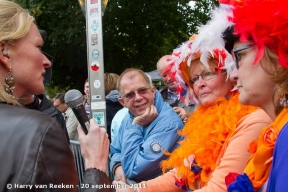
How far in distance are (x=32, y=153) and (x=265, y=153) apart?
2.78ft

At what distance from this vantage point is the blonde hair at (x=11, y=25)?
1393 mm

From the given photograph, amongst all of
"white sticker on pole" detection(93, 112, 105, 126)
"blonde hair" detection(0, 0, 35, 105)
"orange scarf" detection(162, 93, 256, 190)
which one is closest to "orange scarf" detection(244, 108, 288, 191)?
"orange scarf" detection(162, 93, 256, 190)

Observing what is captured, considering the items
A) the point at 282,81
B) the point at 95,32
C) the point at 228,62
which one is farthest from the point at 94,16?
the point at 282,81

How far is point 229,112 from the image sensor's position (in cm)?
203

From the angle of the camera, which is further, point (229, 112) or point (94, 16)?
point (94, 16)

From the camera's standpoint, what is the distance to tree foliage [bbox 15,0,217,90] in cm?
1384

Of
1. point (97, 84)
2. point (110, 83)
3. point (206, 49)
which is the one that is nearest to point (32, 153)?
point (206, 49)

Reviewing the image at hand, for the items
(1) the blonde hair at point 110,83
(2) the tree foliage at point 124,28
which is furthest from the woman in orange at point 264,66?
(2) the tree foliage at point 124,28

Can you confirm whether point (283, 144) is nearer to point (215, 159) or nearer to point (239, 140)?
point (239, 140)

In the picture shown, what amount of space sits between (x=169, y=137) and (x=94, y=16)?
258 cm

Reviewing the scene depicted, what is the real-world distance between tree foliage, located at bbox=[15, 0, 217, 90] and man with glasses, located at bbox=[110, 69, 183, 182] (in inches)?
434

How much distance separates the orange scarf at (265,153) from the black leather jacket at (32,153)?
720mm

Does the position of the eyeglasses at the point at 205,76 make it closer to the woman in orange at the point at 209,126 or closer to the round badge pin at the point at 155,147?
the woman in orange at the point at 209,126

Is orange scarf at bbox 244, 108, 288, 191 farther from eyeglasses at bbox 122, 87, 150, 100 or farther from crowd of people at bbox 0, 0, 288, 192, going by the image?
eyeglasses at bbox 122, 87, 150, 100
